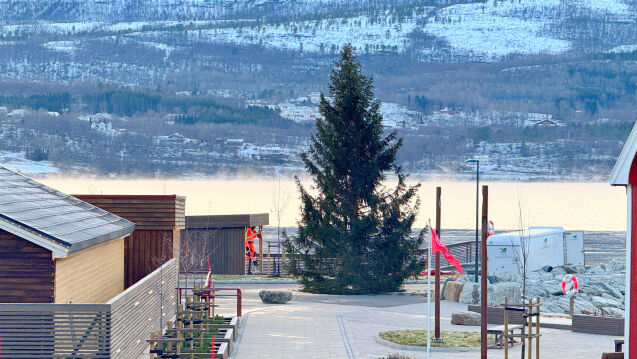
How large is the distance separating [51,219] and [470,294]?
65.2 feet

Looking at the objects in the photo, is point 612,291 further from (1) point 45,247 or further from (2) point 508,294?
(1) point 45,247

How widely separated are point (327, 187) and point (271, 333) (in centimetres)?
1379

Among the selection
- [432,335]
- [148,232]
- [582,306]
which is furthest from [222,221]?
[432,335]

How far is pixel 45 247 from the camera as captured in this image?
661 inches

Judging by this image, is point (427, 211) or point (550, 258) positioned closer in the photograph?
point (550, 258)

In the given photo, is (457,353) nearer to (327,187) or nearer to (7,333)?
(7,333)

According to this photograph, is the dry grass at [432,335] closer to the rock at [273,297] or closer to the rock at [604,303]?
the rock at [273,297]

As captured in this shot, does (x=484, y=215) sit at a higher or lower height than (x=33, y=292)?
higher

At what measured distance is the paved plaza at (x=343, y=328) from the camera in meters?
23.2

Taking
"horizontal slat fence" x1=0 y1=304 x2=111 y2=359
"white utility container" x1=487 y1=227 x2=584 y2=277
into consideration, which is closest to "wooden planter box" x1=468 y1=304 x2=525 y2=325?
"white utility container" x1=487 y1=227 x2=584 y2=277

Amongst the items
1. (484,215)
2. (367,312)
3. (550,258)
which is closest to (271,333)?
(367,312)

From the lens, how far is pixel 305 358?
22.1 meters

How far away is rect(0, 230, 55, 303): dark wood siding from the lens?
17.2 metres

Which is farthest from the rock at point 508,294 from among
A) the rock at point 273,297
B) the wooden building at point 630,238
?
the wooden building at point 630,238
